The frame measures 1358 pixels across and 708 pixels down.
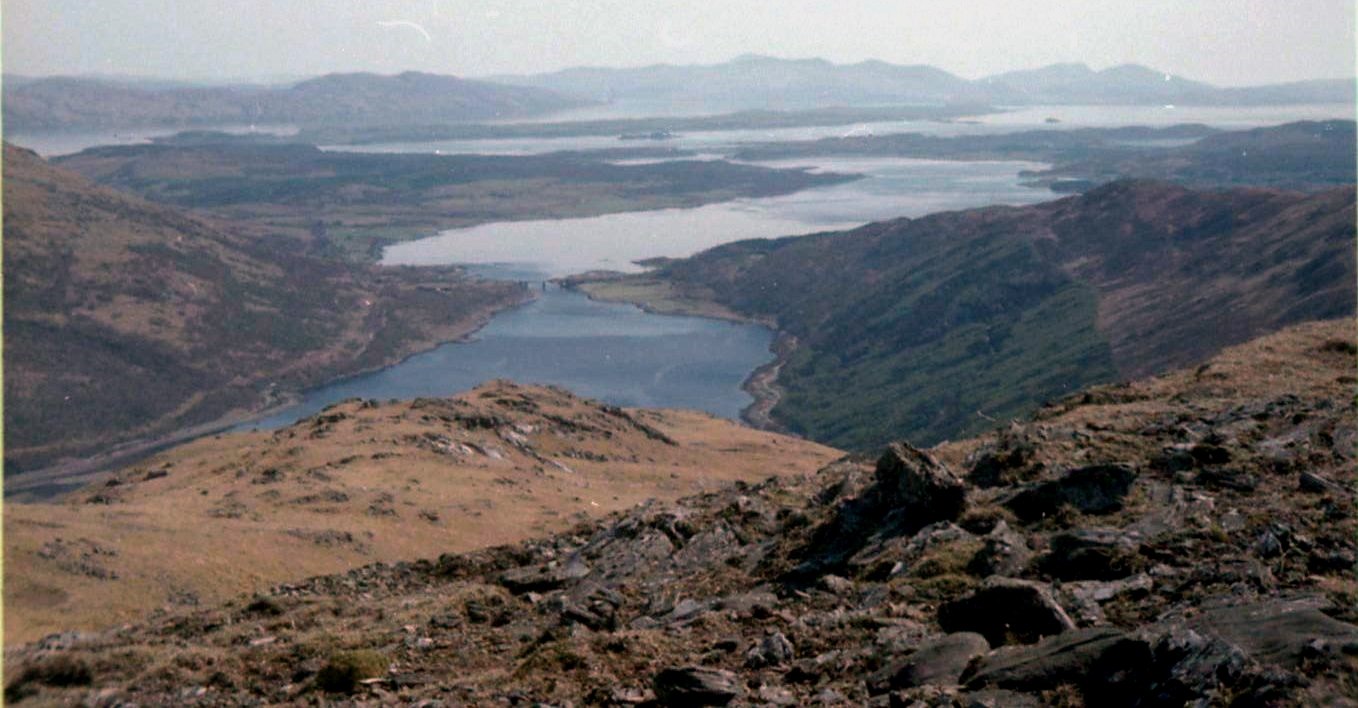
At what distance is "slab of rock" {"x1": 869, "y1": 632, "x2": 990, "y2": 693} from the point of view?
1112cm

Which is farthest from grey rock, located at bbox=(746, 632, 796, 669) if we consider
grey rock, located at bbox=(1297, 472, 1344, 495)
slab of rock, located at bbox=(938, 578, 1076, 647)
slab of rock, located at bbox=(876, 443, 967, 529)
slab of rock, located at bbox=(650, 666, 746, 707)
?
grey rock, located at bbox=(1297, 472, 1344, 495)

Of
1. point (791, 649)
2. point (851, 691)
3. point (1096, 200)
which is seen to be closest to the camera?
point (851, 691)

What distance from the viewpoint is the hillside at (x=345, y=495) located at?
25281mm

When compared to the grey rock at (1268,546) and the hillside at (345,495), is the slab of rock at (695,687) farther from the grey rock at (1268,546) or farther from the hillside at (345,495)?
the hillside at (345,495)

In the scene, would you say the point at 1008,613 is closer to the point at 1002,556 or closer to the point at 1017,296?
the point at 1002,556

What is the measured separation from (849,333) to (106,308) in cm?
9465

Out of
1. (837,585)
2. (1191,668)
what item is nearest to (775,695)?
(837,585)

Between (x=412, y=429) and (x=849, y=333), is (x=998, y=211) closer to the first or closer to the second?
(x=849, y=333)

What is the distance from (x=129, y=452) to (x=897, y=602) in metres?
108

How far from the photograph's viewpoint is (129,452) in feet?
346

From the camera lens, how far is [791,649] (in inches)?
494

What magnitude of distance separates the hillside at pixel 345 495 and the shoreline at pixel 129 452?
39.9 m

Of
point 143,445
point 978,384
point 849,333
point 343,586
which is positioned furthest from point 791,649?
point 849,333

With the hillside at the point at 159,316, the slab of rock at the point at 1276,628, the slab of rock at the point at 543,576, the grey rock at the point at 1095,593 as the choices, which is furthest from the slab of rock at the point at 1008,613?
the hillside at the point at 159,316
